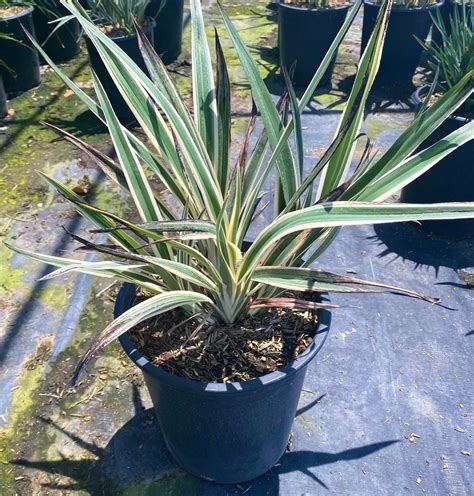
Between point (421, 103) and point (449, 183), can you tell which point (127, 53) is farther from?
point (449, 183)

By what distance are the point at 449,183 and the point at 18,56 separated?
2501 millimetres

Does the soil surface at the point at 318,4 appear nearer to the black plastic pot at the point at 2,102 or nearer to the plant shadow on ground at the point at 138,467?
the black plastic pot at the point at 2,102

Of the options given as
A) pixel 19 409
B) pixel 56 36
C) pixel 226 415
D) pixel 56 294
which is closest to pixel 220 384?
pixel 226 415

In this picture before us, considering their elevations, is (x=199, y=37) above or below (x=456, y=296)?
above

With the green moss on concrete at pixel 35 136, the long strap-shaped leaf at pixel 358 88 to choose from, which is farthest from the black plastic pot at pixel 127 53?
the long strap-shaped leaf at pixel 358 88

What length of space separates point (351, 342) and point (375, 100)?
74.0 inches

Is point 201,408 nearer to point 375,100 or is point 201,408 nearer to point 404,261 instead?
point 404,261

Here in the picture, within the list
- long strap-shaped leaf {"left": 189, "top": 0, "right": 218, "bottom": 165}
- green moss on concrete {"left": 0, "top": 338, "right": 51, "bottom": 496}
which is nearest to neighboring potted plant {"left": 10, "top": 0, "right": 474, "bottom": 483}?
long strap-shaped leaf {"left": 189, "top": 0, "right": 218, "bottom": 165}

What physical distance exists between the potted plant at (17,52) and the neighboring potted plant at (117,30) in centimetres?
41

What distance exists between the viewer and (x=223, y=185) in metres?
1.35

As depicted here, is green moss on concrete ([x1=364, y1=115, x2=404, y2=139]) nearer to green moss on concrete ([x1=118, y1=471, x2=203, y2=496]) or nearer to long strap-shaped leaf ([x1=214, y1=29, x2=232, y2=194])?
long strap-shaped leaf ([x1=214, y1=29, x2=232, y2=194])

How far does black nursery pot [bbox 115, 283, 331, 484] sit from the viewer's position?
1.19 metres

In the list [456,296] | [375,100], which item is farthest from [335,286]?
[375,100]

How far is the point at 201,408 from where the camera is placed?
126 cm
